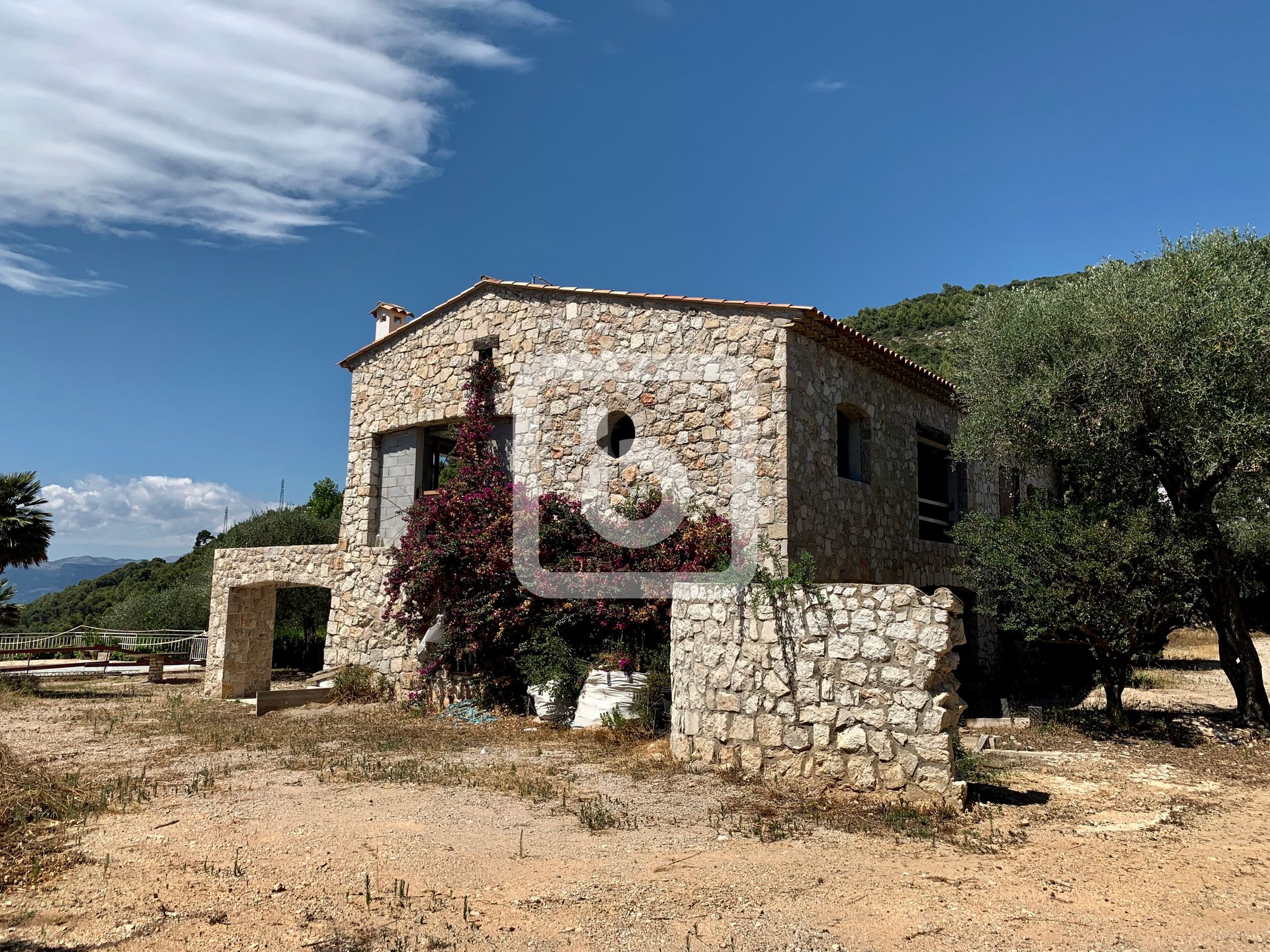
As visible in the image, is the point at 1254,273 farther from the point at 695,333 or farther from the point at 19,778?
the point at 19,778

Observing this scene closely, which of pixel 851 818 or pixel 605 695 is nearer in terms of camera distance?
pixel 851 818

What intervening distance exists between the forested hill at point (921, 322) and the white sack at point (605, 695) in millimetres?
25942

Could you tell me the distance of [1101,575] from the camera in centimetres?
1020

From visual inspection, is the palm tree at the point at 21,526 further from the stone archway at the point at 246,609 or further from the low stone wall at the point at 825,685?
the low stone wall at the point at 825,685

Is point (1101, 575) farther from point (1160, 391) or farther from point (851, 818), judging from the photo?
point (851, 818)

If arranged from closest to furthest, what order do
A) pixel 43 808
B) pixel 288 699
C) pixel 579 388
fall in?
pixel 43 808 → pixel 579 388 → pixel 288 699

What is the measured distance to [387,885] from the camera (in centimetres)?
518

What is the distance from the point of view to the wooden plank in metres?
13.3

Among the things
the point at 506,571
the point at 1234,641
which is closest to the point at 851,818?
the point at 506,571

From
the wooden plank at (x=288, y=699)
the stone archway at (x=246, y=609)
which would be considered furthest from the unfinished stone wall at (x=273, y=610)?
the wooden plank at (x=288, y=699)

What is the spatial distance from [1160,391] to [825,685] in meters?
5.66

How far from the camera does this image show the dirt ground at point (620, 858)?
4551 mm

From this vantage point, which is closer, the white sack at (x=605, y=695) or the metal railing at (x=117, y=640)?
the white sack at (x=605, y=695)

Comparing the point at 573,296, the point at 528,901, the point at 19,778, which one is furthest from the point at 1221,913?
the point at 573,296
